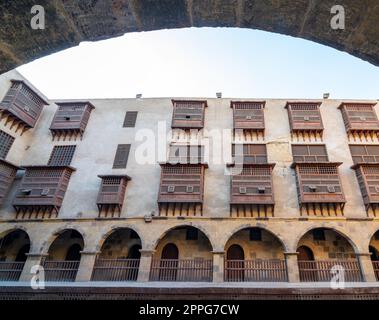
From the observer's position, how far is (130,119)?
18328 mm

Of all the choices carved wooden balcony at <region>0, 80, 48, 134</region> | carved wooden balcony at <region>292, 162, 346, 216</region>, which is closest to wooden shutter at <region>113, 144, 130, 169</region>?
carved wooden balcony at <region>0, 80, 48, 134</region>

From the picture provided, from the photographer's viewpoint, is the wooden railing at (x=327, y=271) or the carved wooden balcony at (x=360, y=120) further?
the carved wooden balcony at (x=360, y=120)

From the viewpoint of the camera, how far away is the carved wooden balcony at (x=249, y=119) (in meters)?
16.7

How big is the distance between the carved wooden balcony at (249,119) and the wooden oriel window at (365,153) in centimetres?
550

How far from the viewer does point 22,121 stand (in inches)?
671

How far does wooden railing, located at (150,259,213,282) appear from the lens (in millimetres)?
13018

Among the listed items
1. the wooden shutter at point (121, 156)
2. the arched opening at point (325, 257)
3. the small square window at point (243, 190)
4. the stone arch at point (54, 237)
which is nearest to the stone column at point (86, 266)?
the stone arch at point (54, 237)

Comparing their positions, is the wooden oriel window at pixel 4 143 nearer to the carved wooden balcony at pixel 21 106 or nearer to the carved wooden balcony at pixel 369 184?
the carved wooden balcony at pixel 21 106

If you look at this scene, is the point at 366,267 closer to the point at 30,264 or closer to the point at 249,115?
the point at 249,115

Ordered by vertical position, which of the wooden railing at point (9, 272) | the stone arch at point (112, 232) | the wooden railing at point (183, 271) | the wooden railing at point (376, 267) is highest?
the stone arch at point (112, 232)

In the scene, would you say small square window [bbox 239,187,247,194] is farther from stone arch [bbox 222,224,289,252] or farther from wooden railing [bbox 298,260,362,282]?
wooden railing [bbox 298,260,362,282]

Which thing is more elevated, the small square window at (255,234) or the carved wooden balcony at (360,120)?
the carved wooden balcony at (360,120)

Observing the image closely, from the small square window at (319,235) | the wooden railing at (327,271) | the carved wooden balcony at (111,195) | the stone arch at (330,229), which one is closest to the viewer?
the wooden railing at (327,271)
